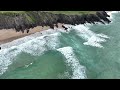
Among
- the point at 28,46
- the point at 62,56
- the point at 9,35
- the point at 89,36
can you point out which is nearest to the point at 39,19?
the point at 9,35

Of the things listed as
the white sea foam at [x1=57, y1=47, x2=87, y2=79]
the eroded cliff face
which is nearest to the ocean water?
the white sea foam at [x1=57, y1=47, x2=87, y2=79]

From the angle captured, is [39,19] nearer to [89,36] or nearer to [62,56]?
[89,36]

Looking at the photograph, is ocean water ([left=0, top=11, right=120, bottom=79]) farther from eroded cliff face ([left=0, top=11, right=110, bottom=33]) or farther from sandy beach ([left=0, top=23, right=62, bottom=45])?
eroded cliff face ([left=0, top=11, right=110, bottom=33])

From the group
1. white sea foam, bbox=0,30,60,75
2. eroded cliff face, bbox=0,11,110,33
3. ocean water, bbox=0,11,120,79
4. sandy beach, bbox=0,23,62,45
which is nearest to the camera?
ocean water, bbox=0,11,120,79

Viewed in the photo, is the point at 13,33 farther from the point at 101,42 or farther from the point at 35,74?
the point at 101,42

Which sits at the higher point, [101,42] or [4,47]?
[4,47]

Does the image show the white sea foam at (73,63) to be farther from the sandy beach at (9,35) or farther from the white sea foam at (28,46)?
the sandy beach at (9,35)
